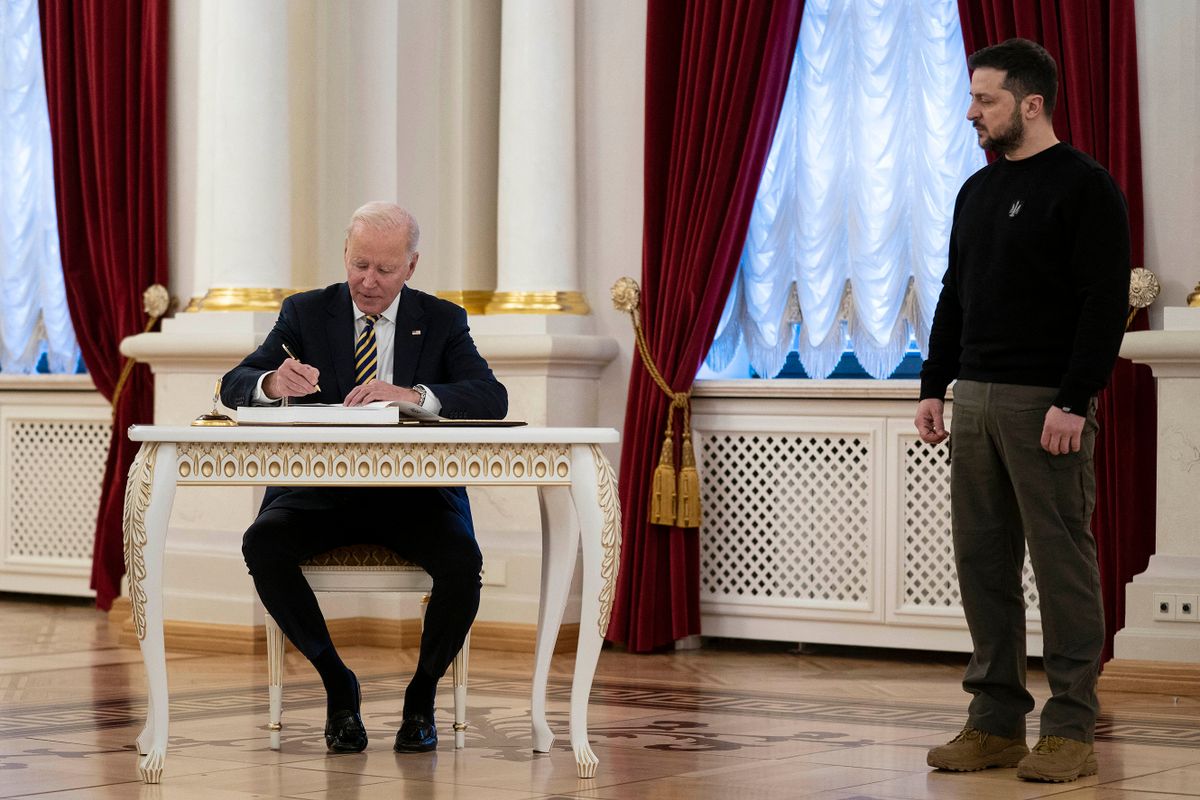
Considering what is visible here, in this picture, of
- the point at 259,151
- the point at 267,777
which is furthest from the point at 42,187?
the point at 267,777

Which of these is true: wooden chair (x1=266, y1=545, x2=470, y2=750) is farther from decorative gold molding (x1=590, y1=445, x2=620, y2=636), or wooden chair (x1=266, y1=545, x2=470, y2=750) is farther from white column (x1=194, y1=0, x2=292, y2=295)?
white column (x1=194, y1=0, x2=292, y2=295)

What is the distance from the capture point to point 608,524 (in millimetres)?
3480

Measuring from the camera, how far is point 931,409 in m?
3.60

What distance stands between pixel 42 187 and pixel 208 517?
2.16 metres

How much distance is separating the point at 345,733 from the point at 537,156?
2.78 meters

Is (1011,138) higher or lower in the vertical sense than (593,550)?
higher

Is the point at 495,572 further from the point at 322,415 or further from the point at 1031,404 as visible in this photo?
the point at 1031,404

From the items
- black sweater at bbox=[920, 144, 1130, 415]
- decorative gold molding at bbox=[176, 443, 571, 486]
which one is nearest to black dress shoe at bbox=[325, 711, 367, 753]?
decorative gold molding at bbox=[176, 443, 571, 486]

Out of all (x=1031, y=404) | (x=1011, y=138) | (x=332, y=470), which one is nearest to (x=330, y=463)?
(x=332, y=470)

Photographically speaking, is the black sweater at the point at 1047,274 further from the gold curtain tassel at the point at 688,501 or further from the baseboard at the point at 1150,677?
the gold curtain tassel at the point at 688,501

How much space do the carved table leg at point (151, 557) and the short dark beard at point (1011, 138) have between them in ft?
5.58

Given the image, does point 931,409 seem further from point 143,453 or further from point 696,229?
point 696,229

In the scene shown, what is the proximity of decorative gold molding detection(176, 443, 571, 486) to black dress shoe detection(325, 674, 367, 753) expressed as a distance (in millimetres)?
585

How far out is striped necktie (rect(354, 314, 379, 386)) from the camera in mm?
3834
